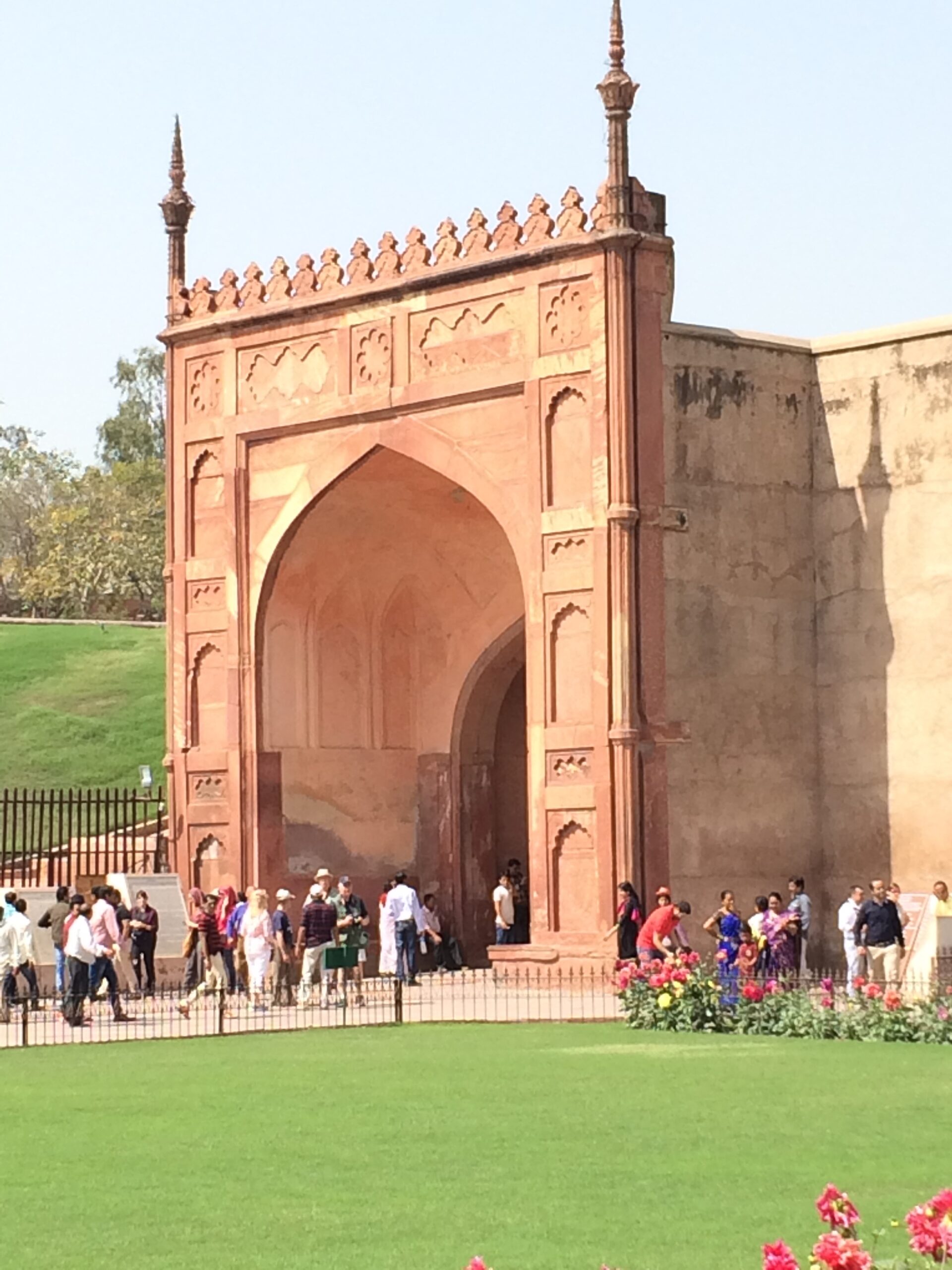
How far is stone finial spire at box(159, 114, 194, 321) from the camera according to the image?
2502 cm

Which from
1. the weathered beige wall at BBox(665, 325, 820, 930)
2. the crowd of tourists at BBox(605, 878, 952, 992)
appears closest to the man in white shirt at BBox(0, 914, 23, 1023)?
the crowd of tourists at BBox(605, 878, 952, 992)

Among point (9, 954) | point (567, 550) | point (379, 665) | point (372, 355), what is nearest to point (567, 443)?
point (567, 550)

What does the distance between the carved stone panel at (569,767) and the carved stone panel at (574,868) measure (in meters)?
0.27

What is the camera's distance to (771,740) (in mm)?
22234

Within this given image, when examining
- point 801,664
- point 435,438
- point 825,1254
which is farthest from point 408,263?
point 825,1254

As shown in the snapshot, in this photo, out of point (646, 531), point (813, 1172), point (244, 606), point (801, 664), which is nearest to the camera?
point (813, 1172)

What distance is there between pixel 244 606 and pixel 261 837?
2.32 m

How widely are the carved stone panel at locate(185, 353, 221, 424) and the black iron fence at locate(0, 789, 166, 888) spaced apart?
3.99 metres

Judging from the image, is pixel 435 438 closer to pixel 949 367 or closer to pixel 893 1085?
pixel 949 367

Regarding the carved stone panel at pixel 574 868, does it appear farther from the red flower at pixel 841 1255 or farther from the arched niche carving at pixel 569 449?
the red flower at pixel 841 1255

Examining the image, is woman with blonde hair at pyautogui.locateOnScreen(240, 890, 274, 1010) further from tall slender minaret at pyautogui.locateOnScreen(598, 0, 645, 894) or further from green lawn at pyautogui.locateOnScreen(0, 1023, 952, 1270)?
green lawn at pyautogui.locateOnScreen(0, 1023, 952, 1270)

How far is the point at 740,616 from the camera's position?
22094mm

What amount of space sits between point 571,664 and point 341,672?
4.16m

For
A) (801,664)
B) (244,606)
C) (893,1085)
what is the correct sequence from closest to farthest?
(893,1085)
(801,664)
(244,606)
